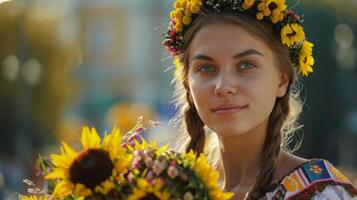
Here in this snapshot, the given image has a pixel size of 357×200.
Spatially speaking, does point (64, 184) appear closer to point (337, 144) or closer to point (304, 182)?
point (304, 182)

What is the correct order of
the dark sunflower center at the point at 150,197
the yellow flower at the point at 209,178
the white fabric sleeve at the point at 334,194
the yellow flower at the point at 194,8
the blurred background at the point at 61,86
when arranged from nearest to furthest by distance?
1. the dark sunflower center at the point at 150,197
2. the yellow flower at the point at 209,178
3. the white fabric sleeve at the point at 334,194
4. the yellow flower at the point at 194,8
5. the blurred background at the point at 61,86

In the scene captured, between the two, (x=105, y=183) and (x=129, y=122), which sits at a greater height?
(x=105, y=183)

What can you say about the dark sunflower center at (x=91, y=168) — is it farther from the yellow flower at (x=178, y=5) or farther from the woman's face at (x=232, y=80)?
the yellow flower at (x=178, y=5)

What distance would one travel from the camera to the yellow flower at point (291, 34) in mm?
3996

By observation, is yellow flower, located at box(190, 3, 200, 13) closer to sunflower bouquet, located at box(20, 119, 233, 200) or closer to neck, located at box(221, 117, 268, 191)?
neck, located at box(221, 117, 268, 191)

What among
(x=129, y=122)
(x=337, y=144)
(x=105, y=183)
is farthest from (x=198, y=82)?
(x=337, y=144)

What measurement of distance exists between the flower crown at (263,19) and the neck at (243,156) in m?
0.37

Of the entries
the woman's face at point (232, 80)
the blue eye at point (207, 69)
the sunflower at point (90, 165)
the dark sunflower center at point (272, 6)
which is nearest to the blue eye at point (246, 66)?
the woman's face at point (232, 80)

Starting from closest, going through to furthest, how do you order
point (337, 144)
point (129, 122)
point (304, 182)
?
point (304, 182), point (129, 122), point (337, 144)

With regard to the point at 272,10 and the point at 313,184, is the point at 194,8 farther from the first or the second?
the point at 313,184

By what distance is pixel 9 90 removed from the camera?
3722 centimetres

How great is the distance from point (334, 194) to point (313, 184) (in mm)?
87

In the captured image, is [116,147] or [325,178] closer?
[116,147]

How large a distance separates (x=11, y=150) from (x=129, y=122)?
2051cm
